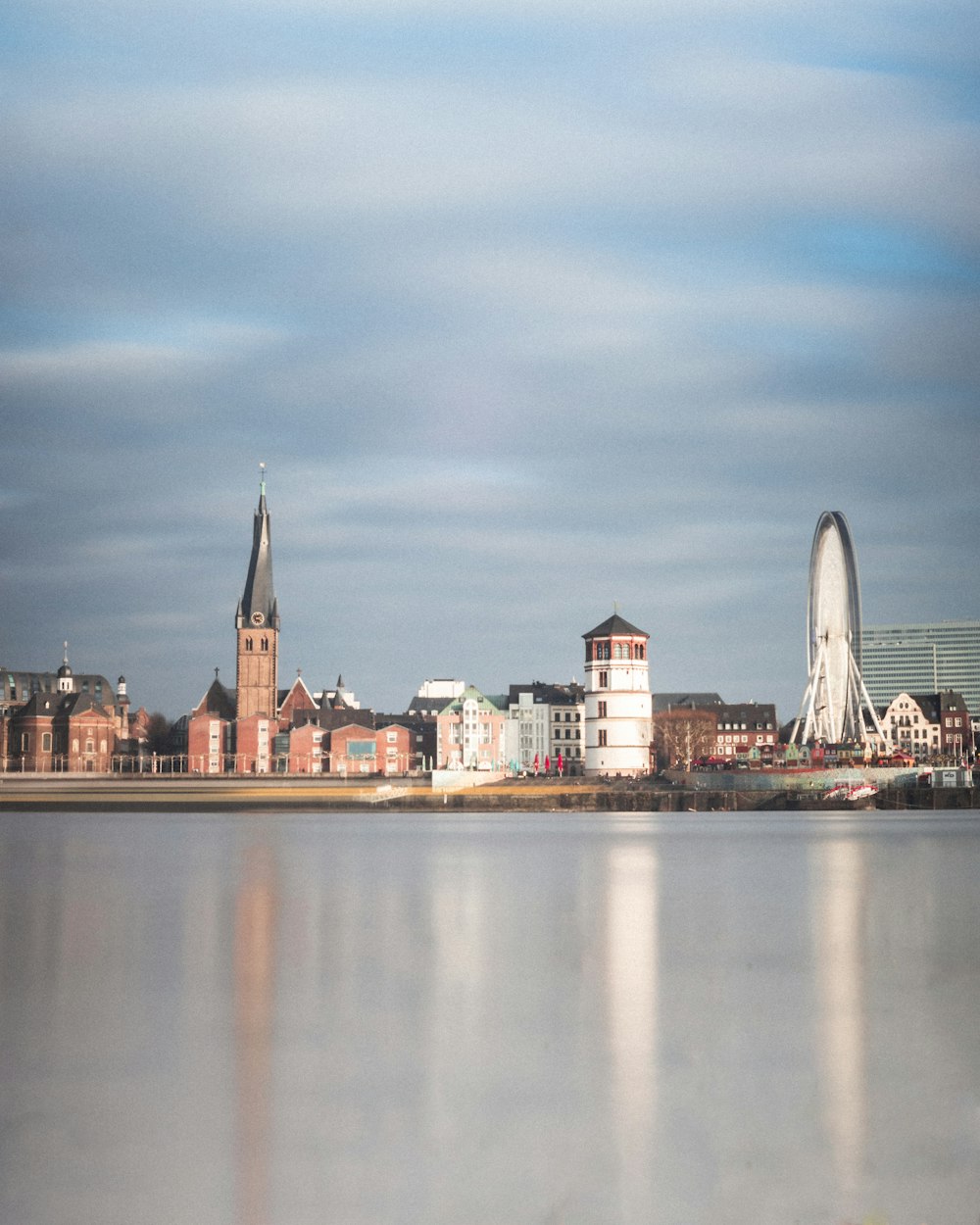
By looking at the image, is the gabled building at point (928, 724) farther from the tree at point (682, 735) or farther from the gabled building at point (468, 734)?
the gabled building at point (468, 734)

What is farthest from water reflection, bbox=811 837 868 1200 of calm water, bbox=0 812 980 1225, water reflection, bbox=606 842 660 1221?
water reflection, bbox=606 842 660 1221

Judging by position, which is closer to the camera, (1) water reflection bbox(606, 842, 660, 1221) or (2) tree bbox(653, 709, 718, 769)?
(1) water reflection bbox(606, 842, 660, 1221)

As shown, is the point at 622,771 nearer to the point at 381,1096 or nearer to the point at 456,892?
the point at 456,892

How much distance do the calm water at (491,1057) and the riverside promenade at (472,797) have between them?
73401mm

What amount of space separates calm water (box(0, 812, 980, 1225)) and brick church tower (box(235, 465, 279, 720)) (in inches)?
5210

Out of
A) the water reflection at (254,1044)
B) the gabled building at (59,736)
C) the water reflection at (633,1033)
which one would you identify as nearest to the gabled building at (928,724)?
the gabled building at (59,736)

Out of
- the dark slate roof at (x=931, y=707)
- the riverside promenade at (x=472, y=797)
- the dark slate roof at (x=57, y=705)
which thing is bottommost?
the riverside promenade at (x=472, y=797)

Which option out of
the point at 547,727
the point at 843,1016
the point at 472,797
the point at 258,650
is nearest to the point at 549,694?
the point at 547,727

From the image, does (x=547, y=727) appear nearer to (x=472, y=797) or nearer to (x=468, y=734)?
(x=468, y=734)

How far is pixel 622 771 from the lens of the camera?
142 meters

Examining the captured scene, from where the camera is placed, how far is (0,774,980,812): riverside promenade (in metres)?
112

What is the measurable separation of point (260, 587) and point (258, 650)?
754 centimetres

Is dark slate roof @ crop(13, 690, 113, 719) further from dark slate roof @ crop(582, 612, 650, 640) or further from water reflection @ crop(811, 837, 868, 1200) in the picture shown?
water reflection @ crop(811, 837, 868, 1200)

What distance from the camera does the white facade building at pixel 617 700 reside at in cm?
14212
